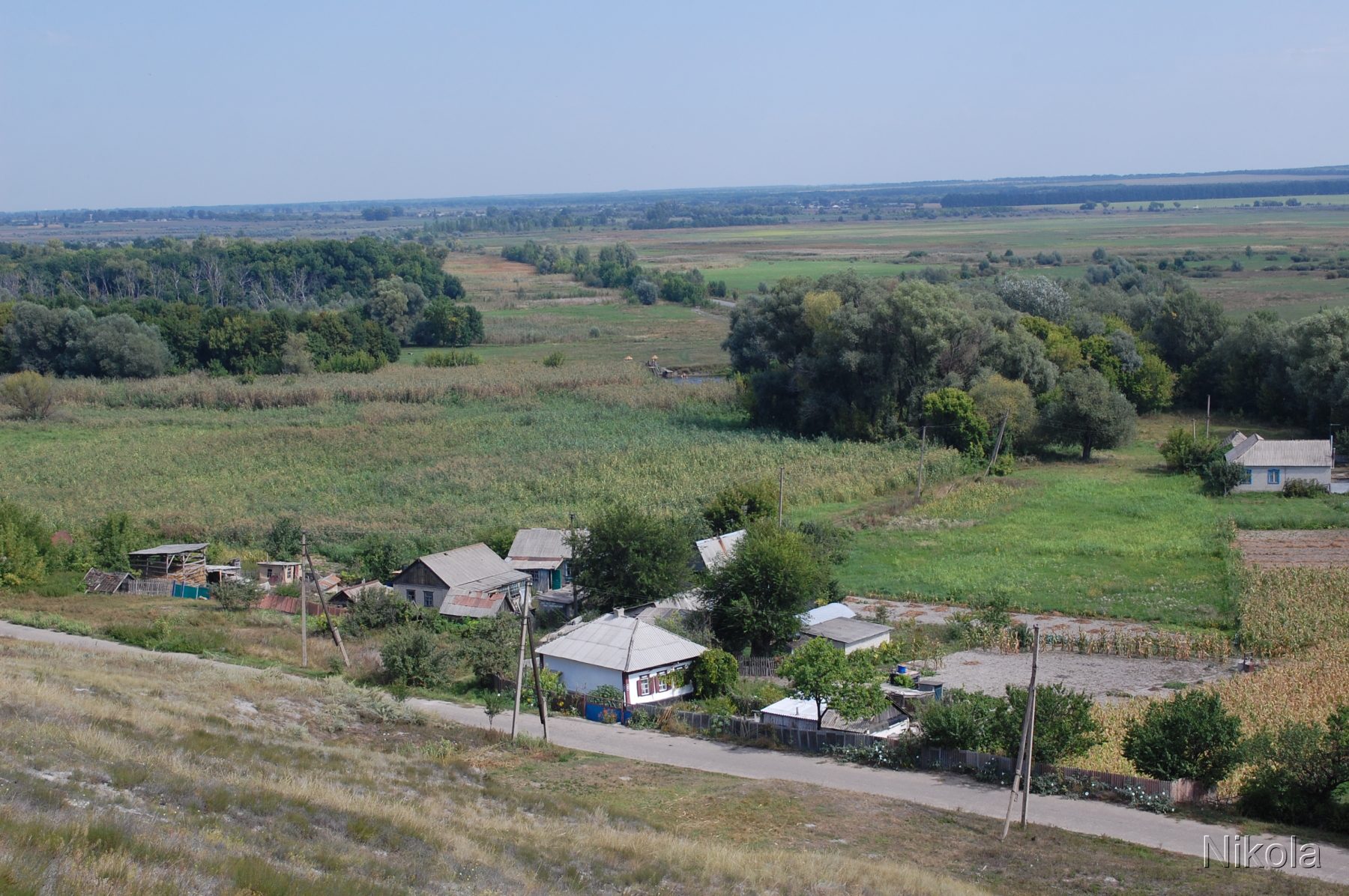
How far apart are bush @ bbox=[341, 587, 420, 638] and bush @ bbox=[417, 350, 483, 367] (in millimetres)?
46754

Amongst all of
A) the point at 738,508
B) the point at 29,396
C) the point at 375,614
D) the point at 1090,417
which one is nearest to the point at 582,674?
the point at 375,614

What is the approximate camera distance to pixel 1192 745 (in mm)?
17516

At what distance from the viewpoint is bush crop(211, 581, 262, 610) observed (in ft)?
102

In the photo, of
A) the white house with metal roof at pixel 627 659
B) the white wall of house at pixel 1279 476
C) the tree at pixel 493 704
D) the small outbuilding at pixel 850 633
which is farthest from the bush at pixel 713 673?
the white wall of house at pixel 1279 476

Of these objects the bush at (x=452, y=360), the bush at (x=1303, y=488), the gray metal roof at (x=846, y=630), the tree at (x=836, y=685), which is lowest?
the bush at (x=1303, y=488)

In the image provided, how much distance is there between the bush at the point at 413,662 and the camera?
24.5 meters

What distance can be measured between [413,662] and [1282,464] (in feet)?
103

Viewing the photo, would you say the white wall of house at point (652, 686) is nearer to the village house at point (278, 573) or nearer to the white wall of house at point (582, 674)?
the white wall of house at point (582, 674)

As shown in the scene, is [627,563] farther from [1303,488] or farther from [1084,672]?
[1303,488]

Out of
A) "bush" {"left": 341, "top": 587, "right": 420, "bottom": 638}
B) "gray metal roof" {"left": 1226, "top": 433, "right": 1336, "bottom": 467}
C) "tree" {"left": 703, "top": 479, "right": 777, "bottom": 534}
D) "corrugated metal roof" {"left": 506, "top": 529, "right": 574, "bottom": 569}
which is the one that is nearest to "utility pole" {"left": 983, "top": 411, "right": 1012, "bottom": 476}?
"gray metal roof" {"left": 1226, "top": 433, "right": 1336, "bottom": 467}

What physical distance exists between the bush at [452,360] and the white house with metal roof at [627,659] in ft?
173

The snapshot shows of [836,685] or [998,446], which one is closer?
[836,685]

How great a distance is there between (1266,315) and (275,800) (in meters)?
55.6

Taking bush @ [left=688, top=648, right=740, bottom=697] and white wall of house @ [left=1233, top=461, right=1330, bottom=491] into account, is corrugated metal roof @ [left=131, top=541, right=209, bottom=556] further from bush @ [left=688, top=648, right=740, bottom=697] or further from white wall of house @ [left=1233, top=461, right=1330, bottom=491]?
white wall of house @ [left=1233, top=461, right=1330, bottom=491]
